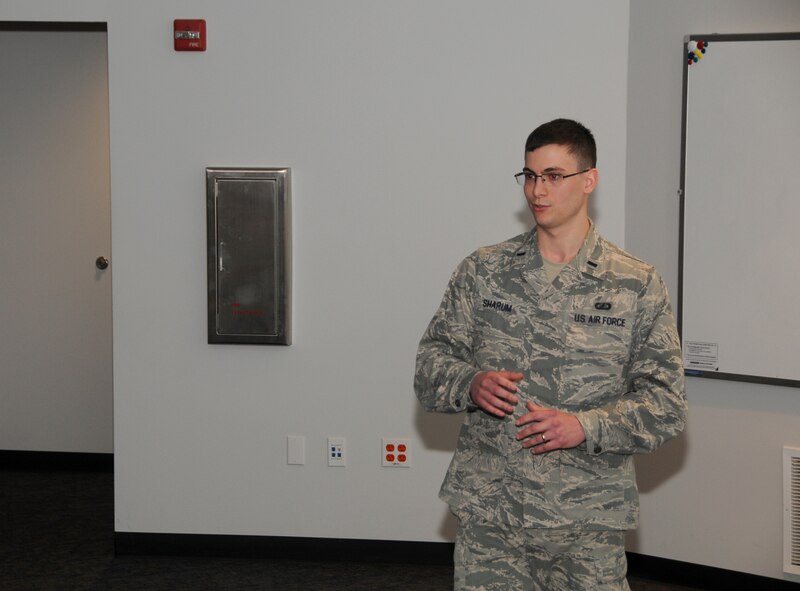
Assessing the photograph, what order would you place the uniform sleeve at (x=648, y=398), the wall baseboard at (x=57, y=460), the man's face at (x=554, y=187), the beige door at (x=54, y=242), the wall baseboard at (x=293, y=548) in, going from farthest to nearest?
the wall baseboard at (x=57, y=460) → the beige door at (x=54, y=242) → the wall baseboard at (x=293, y=548) → the man's face at (x=554, y=187) → the uniform sleeve at (x=648, y=398)

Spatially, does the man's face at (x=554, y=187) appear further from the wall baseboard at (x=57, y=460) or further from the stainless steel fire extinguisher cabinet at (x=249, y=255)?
the wall baseboard at (x=57, y=460)

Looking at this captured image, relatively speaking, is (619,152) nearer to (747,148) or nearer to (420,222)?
(747,148)

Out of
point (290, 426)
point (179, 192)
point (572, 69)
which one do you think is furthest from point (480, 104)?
point (290, 426)

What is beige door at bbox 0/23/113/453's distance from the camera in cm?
542

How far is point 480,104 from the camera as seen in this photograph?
402 centimetres

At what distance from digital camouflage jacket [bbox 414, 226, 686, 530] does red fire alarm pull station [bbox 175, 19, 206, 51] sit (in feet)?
7.02

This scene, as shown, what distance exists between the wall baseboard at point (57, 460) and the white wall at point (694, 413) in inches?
119

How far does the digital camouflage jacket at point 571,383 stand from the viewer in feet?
7.59

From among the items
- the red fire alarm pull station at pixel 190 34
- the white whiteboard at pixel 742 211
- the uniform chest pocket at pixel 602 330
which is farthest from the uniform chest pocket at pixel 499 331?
the red fire alarm pull station at pixel 190 34

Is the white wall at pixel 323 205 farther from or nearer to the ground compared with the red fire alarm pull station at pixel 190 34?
nearer to the ground

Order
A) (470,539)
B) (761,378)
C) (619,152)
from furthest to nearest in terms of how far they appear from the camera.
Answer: (619,152) → (761,378) → (470,539)

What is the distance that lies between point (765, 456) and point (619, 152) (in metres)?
1.30

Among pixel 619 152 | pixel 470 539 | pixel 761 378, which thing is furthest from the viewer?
pixel 619 152

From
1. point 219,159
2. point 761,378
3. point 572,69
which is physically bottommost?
point 761,378
